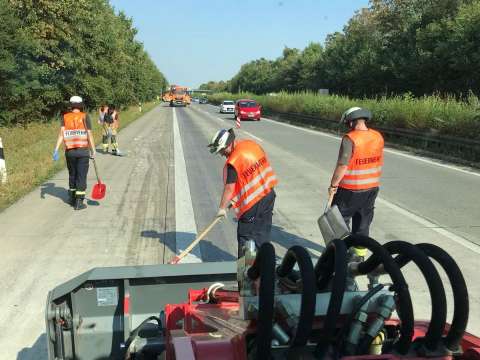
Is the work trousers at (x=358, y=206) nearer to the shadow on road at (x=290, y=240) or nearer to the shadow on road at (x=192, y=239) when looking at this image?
the shadow on road at (x=290, y=240)

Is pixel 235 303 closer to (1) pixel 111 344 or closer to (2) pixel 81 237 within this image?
(1) pixel 111 344

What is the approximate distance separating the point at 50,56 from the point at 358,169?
25565 mm

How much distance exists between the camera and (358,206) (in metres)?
5.91

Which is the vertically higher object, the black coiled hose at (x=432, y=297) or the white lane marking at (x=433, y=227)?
the black coiled hose at (x=432, y=297)

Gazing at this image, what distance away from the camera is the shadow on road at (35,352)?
13.1 feet

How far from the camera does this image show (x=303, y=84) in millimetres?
78000

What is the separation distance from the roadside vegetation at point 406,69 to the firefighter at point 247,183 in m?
14.9

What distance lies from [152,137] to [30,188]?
45.1 ft

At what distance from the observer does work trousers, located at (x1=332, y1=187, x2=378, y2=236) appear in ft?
19.3

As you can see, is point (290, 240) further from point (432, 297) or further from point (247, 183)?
point (432, 297)

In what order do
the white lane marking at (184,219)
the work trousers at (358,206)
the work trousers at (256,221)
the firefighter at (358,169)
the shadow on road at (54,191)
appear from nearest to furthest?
1. the work trousers at (256,221)
2. the firefighter at (358,169)
3. the work trousers at (358,206)
4. the white lane marking at (184,219)
5. the shadow on road at (54,191)

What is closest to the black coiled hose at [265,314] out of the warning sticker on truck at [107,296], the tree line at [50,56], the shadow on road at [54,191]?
the warning sticker on truck at [107,296]

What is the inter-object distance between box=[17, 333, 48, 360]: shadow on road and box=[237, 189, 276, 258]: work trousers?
1856mm

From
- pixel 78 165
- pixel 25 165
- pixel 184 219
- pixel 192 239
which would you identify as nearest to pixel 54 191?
pixel 78 165
